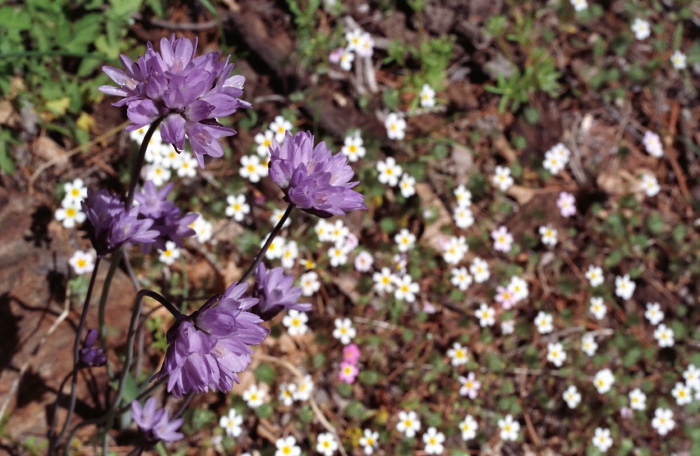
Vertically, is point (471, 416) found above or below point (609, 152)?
below

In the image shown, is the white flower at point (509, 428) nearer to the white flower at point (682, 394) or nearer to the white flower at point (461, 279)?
the white flower at point (461, 279)

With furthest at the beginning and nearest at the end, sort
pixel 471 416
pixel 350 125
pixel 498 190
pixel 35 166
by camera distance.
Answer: pixel 498 190 < pixel 350 125 < pixel 471 416 < pixel 35 166

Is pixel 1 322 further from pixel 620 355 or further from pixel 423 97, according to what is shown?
pixel 620 355

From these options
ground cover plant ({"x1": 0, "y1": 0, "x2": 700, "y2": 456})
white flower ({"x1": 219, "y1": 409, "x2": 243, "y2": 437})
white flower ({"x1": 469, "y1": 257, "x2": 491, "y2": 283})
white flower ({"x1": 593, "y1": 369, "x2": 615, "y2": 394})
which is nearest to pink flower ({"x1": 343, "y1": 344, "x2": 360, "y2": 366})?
ground cover plant ({"x1": 0, "y1": 0, "x2": 700, "y2": 456})

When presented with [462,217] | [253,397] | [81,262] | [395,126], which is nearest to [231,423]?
[253,397]

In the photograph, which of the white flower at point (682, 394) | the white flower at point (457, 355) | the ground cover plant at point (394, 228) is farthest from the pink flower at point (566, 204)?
the white flower at point (682, 394)

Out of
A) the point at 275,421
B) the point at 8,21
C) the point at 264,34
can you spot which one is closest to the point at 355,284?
the point at 275,421
